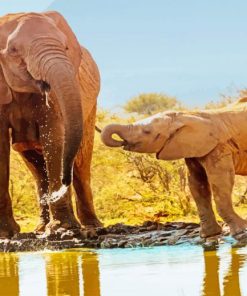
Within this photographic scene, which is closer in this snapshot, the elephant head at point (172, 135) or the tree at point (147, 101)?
the elephant head at point (172, 135)

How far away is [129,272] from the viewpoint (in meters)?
6.85

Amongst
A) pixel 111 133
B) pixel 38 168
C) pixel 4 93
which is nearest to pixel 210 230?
pixel 111 133

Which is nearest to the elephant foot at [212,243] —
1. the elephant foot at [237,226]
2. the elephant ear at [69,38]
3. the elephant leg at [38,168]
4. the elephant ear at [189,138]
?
the elephant foot at [237,226]

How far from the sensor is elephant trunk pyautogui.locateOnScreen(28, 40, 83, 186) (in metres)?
8.52

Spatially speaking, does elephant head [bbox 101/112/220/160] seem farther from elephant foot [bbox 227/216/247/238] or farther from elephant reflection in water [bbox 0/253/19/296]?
elephant reflection in water [bbox 0/253/19/296]

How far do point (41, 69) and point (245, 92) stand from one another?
661 centimetres

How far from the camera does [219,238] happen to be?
28.3ft

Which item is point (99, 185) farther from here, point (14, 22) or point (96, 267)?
point (96, 267)

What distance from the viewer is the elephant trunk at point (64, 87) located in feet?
28.0

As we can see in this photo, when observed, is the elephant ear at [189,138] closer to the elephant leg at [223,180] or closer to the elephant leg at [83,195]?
the elephant leg at [223,180]

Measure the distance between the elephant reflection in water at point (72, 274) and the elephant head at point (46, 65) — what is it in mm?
670

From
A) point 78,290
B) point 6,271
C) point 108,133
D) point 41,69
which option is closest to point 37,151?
point 41,69

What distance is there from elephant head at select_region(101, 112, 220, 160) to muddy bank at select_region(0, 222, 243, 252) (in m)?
0.77

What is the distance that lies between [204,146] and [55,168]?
6.12 ft
